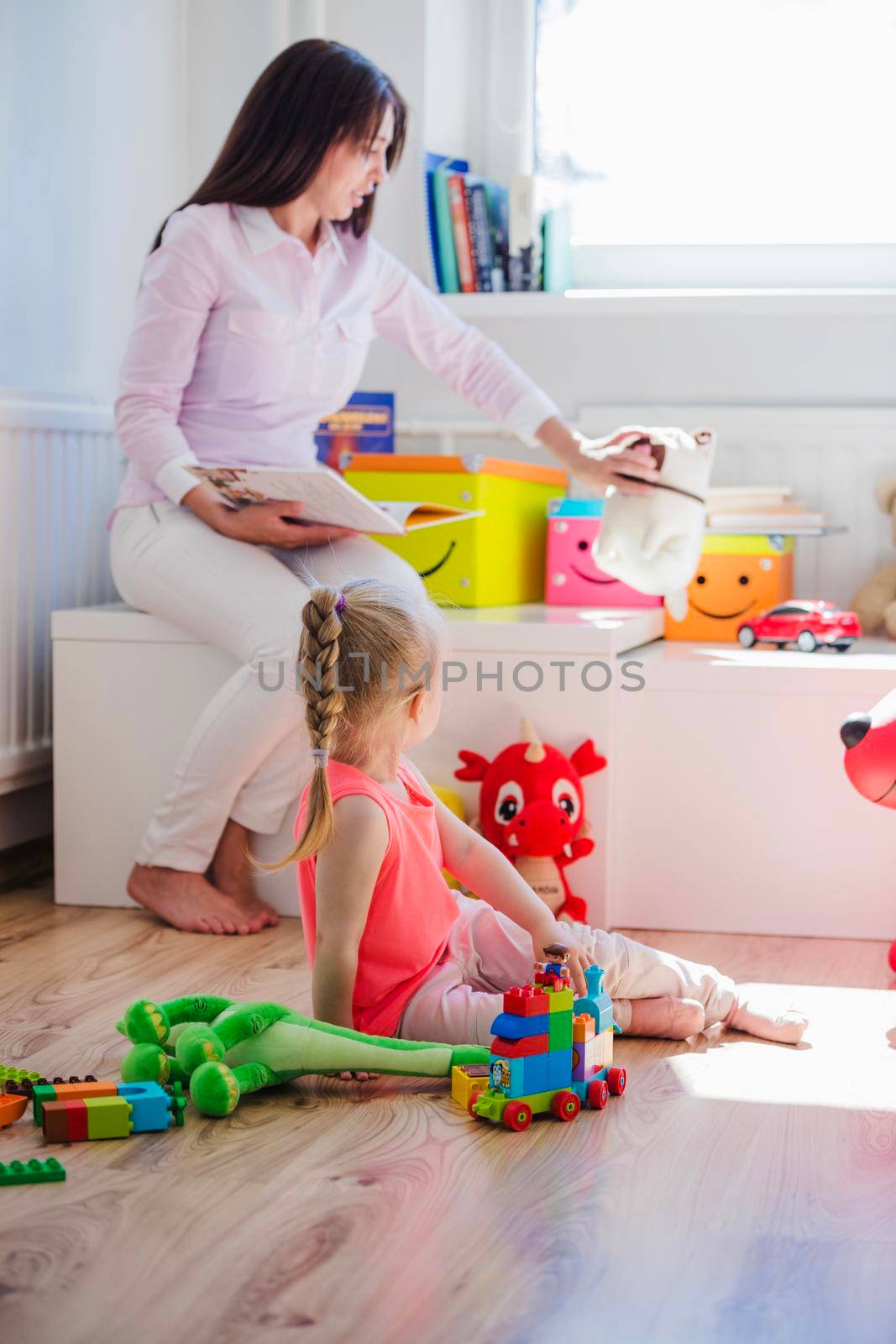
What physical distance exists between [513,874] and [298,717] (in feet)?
1.66

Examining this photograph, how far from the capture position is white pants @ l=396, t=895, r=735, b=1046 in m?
1.39

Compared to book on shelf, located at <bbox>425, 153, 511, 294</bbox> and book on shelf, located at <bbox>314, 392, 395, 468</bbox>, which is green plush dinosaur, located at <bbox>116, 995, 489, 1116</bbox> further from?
book on shelf, located at <bbox>425, 153, 511, 294</bbox>

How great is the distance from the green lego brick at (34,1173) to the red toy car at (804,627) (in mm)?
1315

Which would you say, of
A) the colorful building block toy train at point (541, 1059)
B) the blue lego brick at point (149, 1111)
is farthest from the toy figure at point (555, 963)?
the blue lego brick at point (149, 1111)

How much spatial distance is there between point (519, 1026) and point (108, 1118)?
13.2 inches

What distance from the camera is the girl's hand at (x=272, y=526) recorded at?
1921 mm

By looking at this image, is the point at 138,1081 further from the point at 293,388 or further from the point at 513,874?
the point at 293,388

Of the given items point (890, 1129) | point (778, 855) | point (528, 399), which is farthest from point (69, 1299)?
point (528, 399)

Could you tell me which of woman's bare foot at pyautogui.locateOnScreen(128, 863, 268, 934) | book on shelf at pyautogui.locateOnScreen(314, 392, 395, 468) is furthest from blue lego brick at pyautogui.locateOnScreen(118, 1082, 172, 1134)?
book on shelf at pyautogui.locateOnScreen(314, 392, 395, 468)

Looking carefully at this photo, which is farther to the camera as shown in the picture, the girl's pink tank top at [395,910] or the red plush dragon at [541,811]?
the red plush dragon at [541,811]

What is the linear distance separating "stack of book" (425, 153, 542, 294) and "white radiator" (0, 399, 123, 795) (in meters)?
0.68

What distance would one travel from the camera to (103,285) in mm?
2473

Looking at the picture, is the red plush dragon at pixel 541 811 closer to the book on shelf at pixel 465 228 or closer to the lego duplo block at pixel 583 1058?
the lego duplo block at pixel 583 1058

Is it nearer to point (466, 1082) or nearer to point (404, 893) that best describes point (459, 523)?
point (404, 893)
